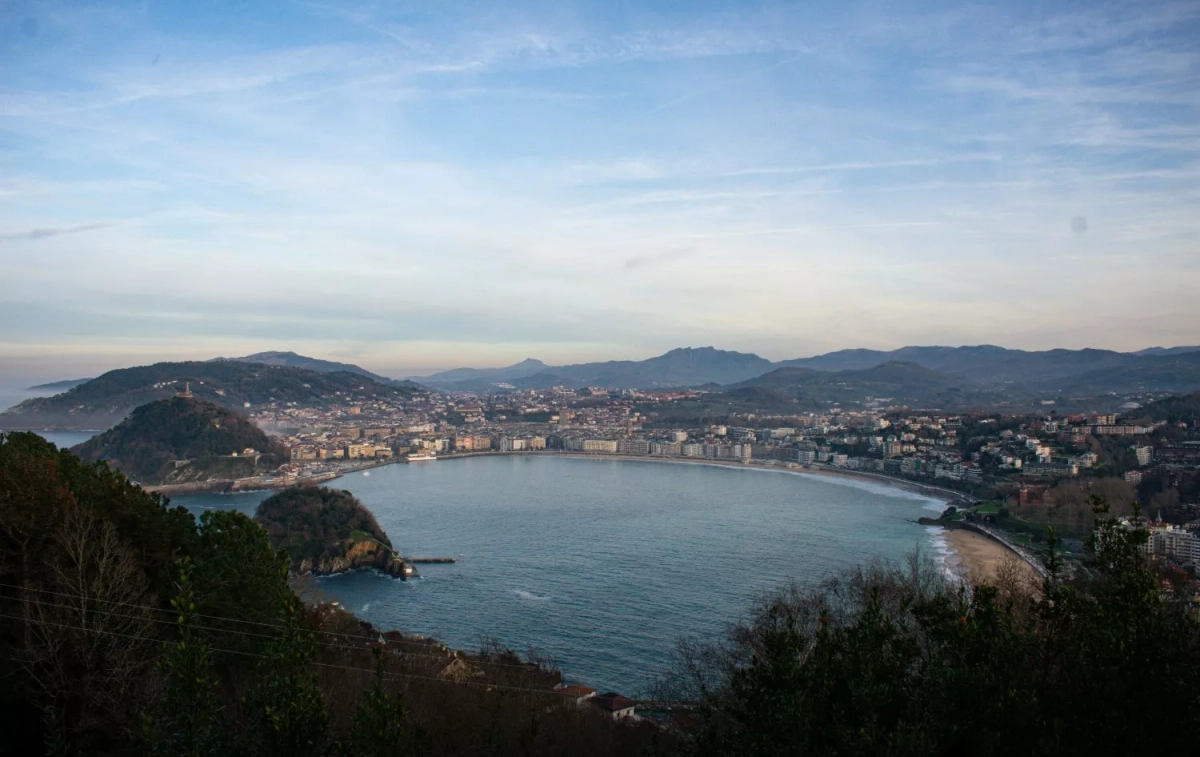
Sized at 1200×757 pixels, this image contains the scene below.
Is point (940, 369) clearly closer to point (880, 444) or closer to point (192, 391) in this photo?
point (880, 444)

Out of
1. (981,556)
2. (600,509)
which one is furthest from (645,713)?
(600,509)

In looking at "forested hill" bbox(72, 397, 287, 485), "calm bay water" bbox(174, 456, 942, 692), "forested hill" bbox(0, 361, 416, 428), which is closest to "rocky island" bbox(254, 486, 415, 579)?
"calm bay water" bbox(174, 456, 942, 692)

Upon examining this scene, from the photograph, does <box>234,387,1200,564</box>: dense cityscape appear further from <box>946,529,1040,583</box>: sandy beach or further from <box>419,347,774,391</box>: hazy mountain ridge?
<box>419,347,774,391</box>: hazy mountain ridge

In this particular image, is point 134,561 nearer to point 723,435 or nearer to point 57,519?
point 57,519

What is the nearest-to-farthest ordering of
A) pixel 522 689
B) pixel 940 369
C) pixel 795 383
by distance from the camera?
pixel 522 689 → pixel 795 383 → pixel 940 369

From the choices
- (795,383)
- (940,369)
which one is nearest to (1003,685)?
(795,383)

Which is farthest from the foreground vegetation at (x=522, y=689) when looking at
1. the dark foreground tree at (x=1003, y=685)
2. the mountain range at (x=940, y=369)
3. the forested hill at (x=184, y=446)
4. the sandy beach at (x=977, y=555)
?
the mountain range at (x=940, y=369)

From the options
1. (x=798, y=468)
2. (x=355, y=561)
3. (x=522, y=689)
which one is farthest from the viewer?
(x=798, y=468)
